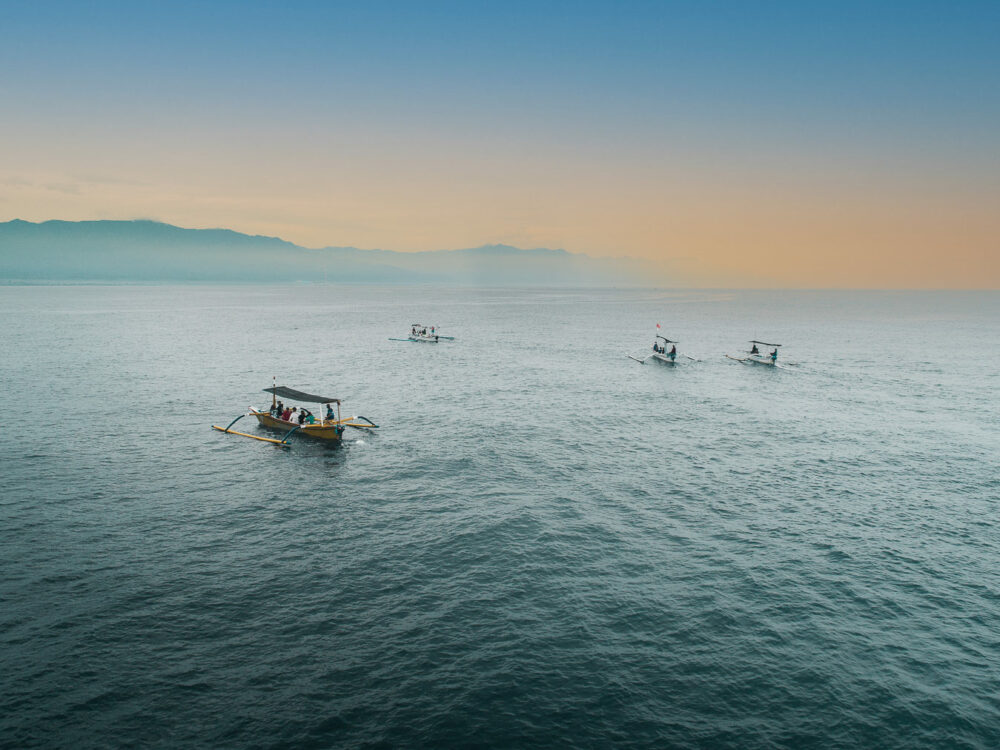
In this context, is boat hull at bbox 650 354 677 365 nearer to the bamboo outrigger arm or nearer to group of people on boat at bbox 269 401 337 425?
group of people on boat at bbox 269 401 337 425

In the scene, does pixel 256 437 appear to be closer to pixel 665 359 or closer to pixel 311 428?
pixel 311 428

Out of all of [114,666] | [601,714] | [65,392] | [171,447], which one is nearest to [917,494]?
[601,714]

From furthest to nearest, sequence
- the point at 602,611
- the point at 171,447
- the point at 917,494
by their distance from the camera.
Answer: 1. the point at 171,447
2. the point at 917,494
3. the point at 602,611

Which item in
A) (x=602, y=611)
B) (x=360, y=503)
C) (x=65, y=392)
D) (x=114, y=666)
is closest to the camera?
(x=114, y=666)

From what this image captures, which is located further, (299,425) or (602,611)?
(299,425)

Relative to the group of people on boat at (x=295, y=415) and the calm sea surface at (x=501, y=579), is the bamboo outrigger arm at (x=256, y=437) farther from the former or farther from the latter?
the group of people on boat at (x=295, y=415)

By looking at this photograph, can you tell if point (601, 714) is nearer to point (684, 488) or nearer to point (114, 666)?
point (114, 666)

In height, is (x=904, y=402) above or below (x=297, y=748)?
above

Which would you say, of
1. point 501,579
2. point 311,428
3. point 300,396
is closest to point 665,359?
point 300,396
